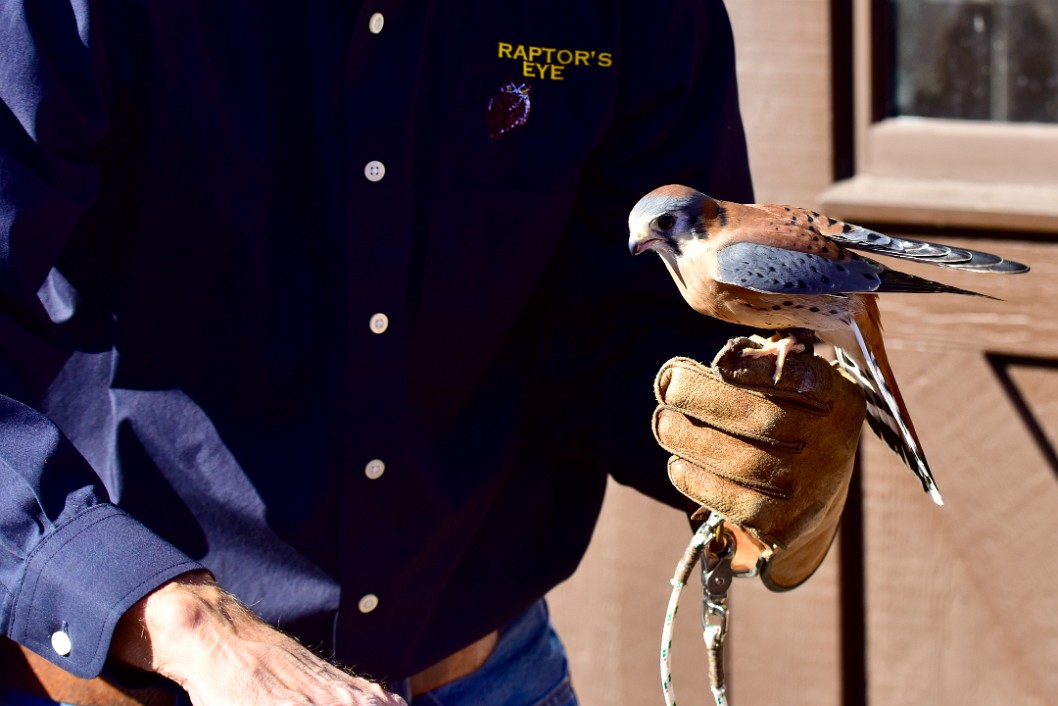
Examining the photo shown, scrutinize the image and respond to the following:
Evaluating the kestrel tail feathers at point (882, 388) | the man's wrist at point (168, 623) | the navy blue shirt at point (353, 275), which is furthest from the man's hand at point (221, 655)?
the kestrel tail feathers at point (882, 388)

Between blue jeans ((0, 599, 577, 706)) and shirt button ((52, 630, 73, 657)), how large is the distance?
64 cm

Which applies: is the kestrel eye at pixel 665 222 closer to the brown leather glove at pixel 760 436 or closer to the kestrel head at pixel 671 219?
the kestrel head at pixel 671 219

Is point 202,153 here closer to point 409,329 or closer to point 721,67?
point 409,329

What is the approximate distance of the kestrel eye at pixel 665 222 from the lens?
1717 millimetres

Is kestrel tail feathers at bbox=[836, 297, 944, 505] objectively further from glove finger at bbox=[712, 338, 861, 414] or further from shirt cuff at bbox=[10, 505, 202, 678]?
shirt cuff at bbox=[10, 505, 202, 678]

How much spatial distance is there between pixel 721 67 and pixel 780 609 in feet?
5.58

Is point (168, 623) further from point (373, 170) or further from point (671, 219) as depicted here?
point (671, 219)

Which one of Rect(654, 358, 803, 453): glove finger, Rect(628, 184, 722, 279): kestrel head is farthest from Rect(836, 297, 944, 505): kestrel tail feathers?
Rect(628, 184, 722, 279): kestrel head

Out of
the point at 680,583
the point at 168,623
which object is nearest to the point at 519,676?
the point at 680,583

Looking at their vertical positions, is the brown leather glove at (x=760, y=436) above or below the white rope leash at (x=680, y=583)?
above

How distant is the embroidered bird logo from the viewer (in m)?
1.65

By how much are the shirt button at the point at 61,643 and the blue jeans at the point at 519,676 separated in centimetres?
67

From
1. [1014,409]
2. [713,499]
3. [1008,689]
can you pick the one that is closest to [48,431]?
[713,499]

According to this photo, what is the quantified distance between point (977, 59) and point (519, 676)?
192 cm
